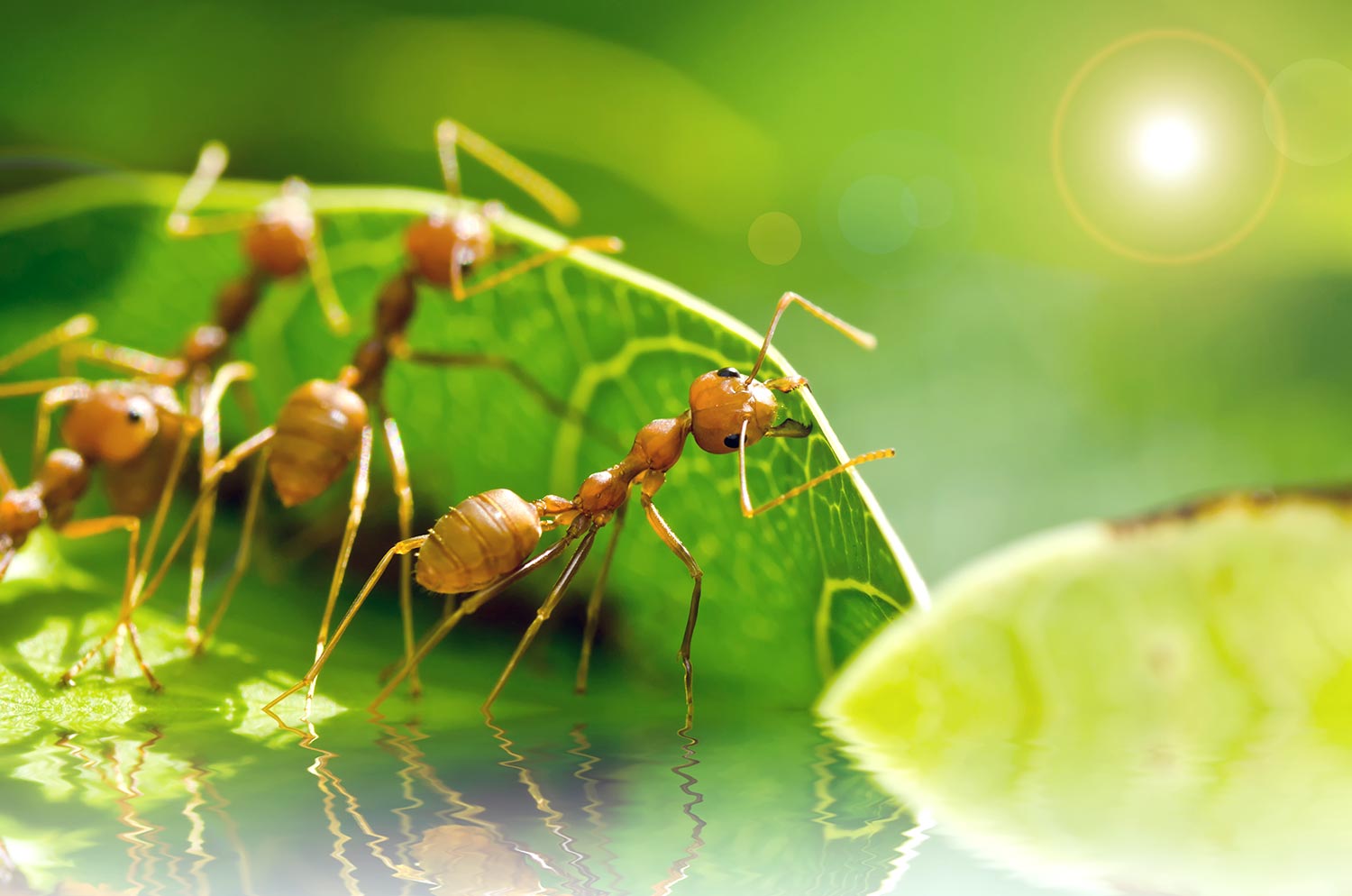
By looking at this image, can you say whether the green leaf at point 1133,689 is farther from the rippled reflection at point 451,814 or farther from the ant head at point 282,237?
the ant head at point 282,237

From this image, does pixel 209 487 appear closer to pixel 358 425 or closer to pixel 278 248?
pixel 358 425

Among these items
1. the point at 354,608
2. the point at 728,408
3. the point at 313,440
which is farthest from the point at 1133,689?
the point at 313,440

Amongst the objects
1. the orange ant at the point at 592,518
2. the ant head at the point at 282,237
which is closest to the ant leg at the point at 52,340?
the ant head at the point at 282,237

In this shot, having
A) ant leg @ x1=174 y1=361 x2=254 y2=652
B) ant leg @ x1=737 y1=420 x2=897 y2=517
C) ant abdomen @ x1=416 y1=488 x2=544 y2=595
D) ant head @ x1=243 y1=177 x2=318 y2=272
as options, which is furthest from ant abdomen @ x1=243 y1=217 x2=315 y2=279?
ant leg @ x1=737 y1=420 x2=897 y2=517

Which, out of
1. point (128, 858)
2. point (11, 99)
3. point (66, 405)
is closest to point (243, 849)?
point (128, 858)

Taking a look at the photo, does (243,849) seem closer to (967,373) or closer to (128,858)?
(128,858)

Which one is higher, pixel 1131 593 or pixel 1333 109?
pixel 1333 109
